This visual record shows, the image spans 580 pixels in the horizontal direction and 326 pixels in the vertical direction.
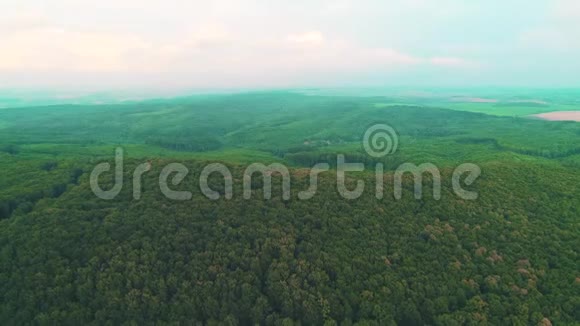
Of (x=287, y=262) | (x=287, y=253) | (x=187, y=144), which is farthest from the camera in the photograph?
(x=187, y=144)

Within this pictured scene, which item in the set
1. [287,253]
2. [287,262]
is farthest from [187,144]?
[287,262]

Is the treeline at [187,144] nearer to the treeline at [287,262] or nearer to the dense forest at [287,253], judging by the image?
the dense forest at [287,253]

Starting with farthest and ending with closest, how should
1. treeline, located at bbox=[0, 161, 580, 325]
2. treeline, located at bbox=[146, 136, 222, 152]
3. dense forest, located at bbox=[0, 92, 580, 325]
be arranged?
treeline, located at bbox=[146, 136, 222, 152] < dense forest, located at bbox=[0, 92, 580, 325] < treeline, located at bbox=[0, 161, 580, 325]

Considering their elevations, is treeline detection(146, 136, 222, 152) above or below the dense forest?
above

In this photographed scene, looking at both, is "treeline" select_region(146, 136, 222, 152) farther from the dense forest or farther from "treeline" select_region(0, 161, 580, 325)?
"treeline" select_region(0, 161, 580, 325)

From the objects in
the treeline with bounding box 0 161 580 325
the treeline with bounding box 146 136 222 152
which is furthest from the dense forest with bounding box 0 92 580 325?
the treeline with bounding box 146 136 222 152

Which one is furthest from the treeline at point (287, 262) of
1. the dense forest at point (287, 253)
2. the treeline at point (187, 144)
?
the treeline at point (187, 144)

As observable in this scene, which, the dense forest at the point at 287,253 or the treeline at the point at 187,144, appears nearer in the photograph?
the dense forest at the point at 287,253

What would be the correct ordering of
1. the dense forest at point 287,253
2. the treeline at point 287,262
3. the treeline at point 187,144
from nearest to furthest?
the treeline at point 287,262 < the dense forest at point 287,253 < the treeline at point 187,144

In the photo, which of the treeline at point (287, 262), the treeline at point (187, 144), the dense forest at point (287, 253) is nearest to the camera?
the treeline at point (287, 262)

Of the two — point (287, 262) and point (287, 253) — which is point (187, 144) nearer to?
point (287, 253)

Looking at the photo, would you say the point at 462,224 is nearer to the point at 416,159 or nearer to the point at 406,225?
the point at 406,225

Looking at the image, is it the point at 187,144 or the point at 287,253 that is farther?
the point at 187,144
